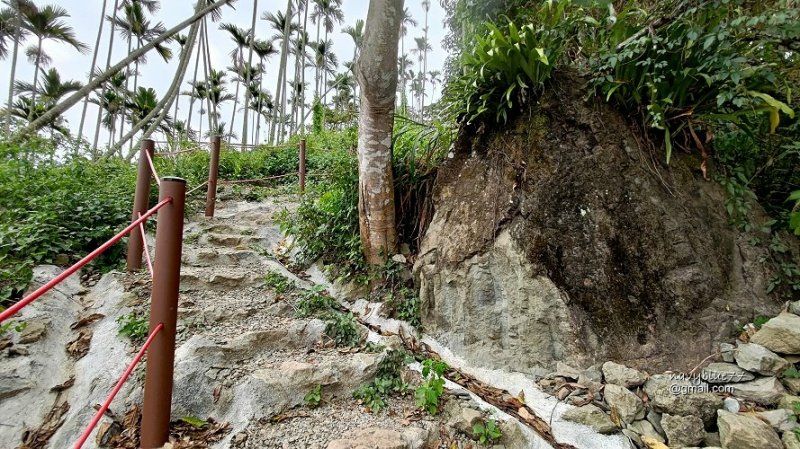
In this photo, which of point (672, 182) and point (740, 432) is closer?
point (740, 432)

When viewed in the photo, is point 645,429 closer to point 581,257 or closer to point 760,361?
point 760,361

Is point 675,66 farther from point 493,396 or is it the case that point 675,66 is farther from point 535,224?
point 493,396

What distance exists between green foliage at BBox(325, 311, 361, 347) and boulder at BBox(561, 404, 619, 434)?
1.29 meters

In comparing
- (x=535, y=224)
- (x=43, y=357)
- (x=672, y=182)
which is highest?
(x=672, y=182)

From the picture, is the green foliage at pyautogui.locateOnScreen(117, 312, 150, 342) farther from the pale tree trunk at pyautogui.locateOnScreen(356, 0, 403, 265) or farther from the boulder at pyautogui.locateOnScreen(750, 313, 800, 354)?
the boulder at pyautogui.locateOnScreen(750, 313, 800, 354)

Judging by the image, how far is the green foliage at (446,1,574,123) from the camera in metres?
2.14

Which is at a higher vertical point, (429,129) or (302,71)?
(302,71)

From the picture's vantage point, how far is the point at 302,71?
1625cm

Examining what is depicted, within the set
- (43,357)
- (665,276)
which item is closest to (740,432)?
(665,276)

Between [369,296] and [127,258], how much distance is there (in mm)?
1876

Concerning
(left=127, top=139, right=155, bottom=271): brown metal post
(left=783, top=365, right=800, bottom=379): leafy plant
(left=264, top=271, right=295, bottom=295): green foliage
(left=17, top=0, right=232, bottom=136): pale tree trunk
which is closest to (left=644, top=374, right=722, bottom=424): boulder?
(left=783, top=365, right=800, bottom=379): leafy plant

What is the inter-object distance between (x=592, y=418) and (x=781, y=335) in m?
1.08

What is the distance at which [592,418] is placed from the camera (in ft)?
5.35

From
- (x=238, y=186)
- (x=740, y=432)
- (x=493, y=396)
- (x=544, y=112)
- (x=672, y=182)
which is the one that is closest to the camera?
(x=740, y=432)
